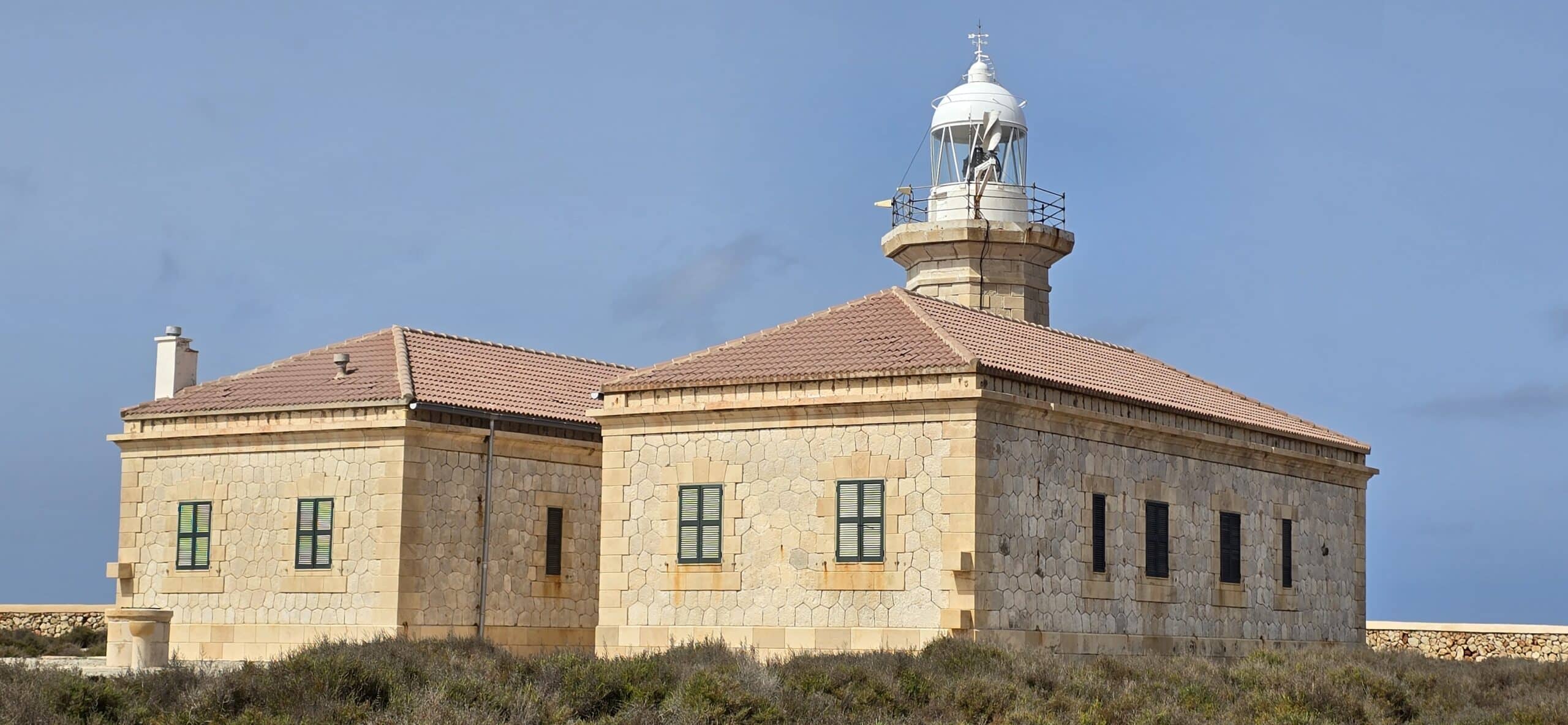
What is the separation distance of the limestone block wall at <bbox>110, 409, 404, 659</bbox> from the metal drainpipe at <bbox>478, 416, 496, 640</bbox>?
1.58 meters

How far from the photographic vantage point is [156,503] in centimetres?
2873

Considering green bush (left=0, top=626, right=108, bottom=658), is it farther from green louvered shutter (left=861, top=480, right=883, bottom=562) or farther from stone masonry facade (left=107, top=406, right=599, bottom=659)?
green louvered shutter (left=861, top=480, right=883, bottom=562)

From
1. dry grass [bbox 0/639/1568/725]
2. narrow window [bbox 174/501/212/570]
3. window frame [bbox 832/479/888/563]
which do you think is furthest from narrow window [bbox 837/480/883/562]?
narrow window [bbox 174/501/212/570]

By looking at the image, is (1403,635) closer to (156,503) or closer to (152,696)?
(156,503)

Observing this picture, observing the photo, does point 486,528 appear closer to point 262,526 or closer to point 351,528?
point 351,528

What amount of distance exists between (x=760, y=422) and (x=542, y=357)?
8.50 metres

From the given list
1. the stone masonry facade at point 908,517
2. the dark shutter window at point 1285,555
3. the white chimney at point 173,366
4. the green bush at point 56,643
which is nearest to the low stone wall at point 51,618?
the green bush at point 56,643

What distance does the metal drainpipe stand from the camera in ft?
91.1

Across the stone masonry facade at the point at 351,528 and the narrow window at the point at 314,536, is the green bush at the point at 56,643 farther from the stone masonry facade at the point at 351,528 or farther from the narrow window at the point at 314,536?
the narrow window at the point at 314,536

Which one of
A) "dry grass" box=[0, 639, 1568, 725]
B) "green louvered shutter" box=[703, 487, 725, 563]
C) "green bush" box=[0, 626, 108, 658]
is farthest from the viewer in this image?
"green bush" box=[0, 626, 108, 658]

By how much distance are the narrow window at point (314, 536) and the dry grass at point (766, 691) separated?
15.9 ft

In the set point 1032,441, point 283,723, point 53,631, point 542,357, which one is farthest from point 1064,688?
point 53,631

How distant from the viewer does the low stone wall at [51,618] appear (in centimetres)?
3566

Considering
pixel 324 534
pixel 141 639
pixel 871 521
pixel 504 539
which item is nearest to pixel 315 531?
pixel 324 534
